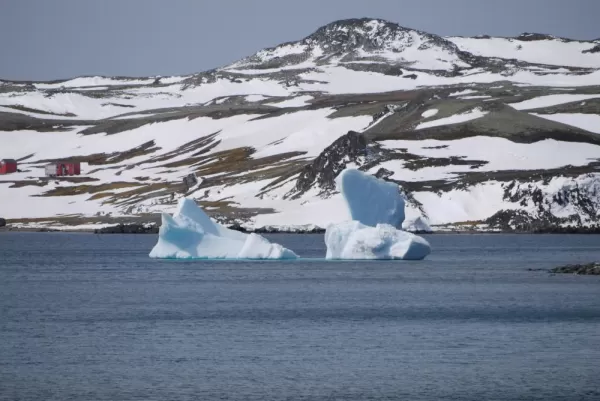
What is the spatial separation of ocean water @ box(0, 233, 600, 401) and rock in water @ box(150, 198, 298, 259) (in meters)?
1.35

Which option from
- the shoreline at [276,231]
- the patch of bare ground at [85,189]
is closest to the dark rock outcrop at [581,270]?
the shoreline at [276,231]

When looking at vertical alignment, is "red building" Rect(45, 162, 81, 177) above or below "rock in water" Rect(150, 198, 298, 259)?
below

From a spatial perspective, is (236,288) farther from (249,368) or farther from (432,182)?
(432,182)

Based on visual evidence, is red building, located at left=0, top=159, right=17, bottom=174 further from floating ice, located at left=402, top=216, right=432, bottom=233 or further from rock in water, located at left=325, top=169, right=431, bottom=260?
rock in water, located at left=325, top=169, right=431, bottom=260

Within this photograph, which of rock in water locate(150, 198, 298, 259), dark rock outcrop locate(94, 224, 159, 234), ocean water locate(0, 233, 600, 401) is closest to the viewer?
ocean water locate(0, 233, 600, 401)

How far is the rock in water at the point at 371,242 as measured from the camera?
73.8 metres

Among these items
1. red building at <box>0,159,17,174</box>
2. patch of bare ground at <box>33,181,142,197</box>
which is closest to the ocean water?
patch of bare ground at <box>33,181,142,197</box>

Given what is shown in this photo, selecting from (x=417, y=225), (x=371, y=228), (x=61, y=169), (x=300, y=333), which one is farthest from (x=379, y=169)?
(x=300, y=333)

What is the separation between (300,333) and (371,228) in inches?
1185

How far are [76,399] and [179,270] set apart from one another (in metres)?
48.6

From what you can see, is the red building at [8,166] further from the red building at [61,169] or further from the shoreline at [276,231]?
the shoreline at [276,231]

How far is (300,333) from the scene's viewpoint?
146ft

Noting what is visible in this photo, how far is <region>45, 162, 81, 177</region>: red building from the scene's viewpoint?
597ft

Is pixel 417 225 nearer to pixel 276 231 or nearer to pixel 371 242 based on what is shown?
pixel 276 231
